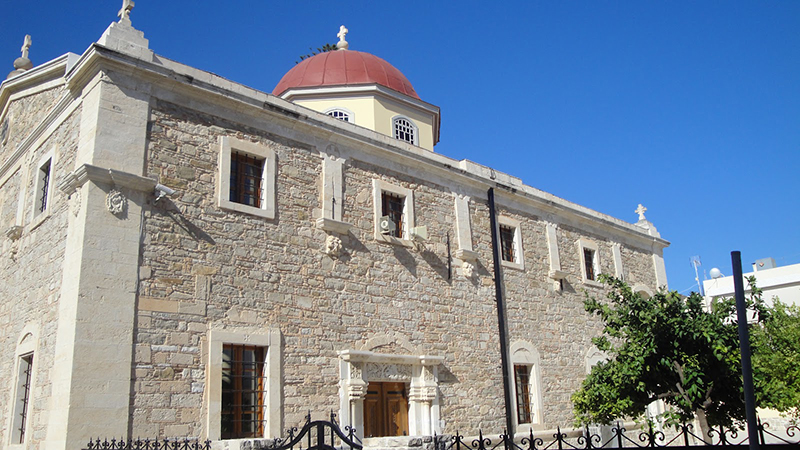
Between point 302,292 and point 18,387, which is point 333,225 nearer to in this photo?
point 302,292

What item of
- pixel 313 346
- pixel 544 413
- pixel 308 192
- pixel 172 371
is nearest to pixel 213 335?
pixel 172 371

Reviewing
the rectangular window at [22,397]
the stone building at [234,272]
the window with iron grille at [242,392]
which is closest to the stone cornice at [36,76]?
the stone building at [234,272]

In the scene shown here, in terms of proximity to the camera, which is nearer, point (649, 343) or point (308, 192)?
point (649, 343)

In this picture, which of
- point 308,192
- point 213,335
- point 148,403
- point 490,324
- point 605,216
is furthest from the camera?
point 605,216

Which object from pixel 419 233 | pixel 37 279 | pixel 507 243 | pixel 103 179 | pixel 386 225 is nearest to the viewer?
pixel 103 179

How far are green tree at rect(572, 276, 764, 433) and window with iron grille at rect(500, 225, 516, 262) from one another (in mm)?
5574

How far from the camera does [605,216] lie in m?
19.3

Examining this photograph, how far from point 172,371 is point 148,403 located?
545 millimetres

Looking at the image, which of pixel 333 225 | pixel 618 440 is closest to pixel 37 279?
pixel 333 225

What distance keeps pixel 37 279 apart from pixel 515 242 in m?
10.2

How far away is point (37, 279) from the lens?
10812 millimetres

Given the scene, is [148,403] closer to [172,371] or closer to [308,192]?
[172,371]

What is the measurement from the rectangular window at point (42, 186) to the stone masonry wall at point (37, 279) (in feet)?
0.54

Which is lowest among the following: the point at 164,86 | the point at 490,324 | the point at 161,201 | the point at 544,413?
the point at 544,413
